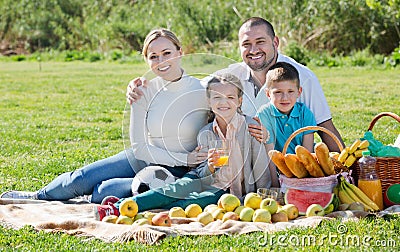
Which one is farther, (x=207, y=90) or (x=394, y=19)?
(x=394, y=19)

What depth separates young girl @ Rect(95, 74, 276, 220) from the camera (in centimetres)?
462

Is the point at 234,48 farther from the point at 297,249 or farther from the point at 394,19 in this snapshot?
the point at 297,249

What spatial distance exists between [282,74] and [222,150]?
2.24 ft

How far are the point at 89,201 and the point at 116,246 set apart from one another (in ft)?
4.29

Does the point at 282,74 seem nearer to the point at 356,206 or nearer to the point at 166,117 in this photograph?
the point at 166,117

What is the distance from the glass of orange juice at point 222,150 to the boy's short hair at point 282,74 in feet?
1.90

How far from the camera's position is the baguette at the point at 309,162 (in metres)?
4.43

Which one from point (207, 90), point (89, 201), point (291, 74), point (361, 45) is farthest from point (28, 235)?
point (361, 45)

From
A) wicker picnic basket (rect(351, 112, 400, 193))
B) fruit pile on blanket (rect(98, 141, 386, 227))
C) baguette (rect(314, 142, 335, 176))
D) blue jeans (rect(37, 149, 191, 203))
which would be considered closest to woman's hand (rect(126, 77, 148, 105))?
blue jeans (rect(37, 149, 191, 203))

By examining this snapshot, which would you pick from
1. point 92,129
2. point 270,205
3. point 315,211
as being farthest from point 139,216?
point 92,129

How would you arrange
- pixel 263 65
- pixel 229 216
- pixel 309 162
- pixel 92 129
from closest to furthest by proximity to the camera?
pixel 229 216
pixel 309 162
pixel 263 65
pixel 92 129

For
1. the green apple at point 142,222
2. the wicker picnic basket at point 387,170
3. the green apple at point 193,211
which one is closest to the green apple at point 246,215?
the green apple at point 193,211

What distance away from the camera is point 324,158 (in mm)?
4438

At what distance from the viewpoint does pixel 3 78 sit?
16.2 m
